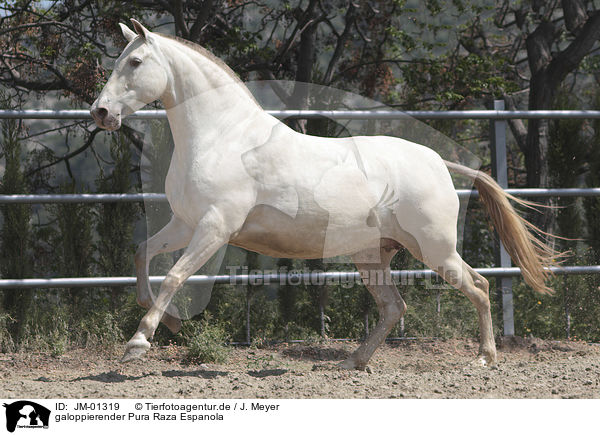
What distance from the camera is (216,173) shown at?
11.8 ft

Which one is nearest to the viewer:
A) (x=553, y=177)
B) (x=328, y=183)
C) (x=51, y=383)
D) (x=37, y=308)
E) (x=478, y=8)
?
(x=51, y=383)

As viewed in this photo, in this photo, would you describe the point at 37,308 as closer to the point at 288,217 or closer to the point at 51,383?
the point at 51,383

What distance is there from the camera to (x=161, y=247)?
3.78 meters

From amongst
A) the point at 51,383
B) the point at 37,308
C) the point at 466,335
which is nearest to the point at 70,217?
the point at 37,308

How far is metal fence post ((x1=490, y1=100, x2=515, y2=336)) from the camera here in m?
5.32

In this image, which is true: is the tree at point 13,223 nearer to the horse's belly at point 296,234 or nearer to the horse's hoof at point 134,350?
the horse's hoof at point 134,350

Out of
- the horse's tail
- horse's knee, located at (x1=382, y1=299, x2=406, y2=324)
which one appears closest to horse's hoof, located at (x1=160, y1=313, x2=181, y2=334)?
horse's knee, located at (x1=382, y1=299, x2=406, y2=324)

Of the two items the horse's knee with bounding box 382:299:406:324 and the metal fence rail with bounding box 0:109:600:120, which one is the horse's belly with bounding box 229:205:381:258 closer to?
the horse's knee with bounding box 382:299:406:324

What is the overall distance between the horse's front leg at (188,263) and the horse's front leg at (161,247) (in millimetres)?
260

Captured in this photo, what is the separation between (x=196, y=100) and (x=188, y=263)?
99 centimetres

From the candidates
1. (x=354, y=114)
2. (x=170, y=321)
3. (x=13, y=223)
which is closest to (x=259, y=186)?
(x=170, y=321)

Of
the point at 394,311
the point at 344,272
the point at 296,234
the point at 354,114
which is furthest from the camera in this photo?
the point at 354,114

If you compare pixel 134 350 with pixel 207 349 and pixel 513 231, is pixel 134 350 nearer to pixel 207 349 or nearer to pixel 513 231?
pixel 207 349

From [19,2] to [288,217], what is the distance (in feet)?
17.1
